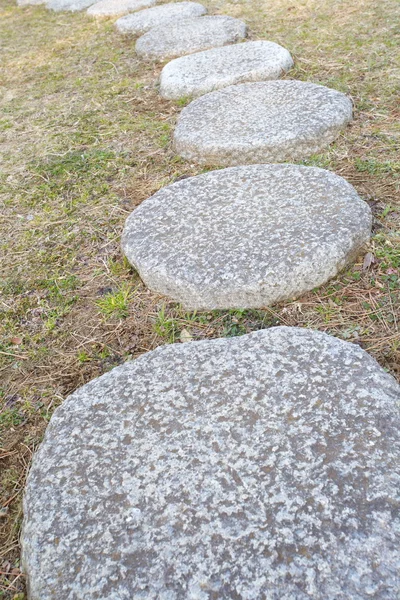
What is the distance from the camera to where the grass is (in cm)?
171

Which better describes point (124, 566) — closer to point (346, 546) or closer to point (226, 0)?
point (346, 546)

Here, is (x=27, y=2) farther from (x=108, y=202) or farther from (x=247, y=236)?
(x=247, y=236)

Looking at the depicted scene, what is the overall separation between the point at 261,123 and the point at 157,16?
2.35m

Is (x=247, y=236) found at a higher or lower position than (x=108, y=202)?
higher

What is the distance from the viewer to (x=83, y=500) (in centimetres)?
125

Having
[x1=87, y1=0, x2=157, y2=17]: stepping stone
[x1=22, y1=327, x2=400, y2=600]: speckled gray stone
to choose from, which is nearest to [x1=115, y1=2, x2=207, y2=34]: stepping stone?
[x1=87, y1=0, x2=157, y2=17]: stepping stone

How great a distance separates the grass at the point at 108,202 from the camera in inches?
67.3

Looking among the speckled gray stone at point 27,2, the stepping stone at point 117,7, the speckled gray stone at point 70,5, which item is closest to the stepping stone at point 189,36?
the stepping stone at point 117,7

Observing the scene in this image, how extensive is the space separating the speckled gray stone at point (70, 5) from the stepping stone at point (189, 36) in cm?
149

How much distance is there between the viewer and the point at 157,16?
441cm

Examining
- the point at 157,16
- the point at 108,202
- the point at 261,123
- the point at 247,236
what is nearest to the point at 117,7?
the point at 157,16

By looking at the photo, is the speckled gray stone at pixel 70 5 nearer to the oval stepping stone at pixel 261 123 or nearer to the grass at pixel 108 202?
the grass at pixel 108 202

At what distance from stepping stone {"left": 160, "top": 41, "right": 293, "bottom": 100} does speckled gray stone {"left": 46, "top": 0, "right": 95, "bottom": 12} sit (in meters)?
2.33

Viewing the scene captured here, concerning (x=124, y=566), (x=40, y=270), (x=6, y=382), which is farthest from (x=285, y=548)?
(x=40, y=270)
